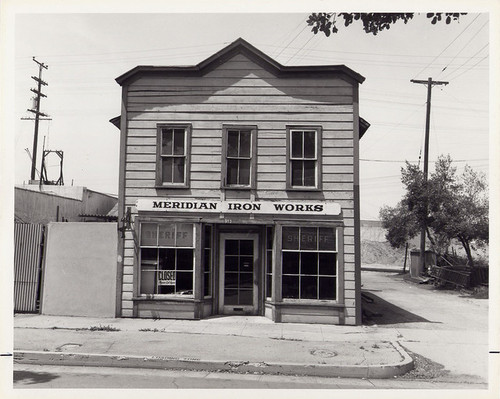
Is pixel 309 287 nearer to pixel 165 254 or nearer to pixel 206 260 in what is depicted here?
pixel 206 260

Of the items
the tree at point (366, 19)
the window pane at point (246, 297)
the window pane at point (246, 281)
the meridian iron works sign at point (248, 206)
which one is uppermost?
the tree at point (366, 19)

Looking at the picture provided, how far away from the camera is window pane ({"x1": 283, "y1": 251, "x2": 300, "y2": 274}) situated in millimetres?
12609

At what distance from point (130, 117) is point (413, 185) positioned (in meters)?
15.9

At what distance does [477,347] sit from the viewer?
10.5m

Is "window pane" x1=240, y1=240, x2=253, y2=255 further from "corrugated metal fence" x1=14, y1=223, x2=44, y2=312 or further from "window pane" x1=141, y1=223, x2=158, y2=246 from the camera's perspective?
"corrugated metal fence" x1=14, y1=223, x2=44, y2=312

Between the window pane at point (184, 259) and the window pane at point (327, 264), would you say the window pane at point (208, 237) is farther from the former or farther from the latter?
the window pane at point (327, 264)

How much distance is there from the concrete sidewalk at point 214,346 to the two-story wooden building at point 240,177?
0.99 m

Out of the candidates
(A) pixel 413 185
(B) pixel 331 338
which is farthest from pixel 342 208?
(A) pixel 413 185

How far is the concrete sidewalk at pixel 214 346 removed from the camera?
8586 mm

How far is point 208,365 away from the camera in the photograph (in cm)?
862

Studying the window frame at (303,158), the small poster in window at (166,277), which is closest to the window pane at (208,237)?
the small poster in window at (166,277)

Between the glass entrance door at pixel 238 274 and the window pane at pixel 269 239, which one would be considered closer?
the window pane at pixel 269 239

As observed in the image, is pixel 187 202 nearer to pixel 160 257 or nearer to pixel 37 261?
pixel 160 257

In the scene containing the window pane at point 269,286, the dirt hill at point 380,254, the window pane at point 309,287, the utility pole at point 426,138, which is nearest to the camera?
the window pane at point 309,287
